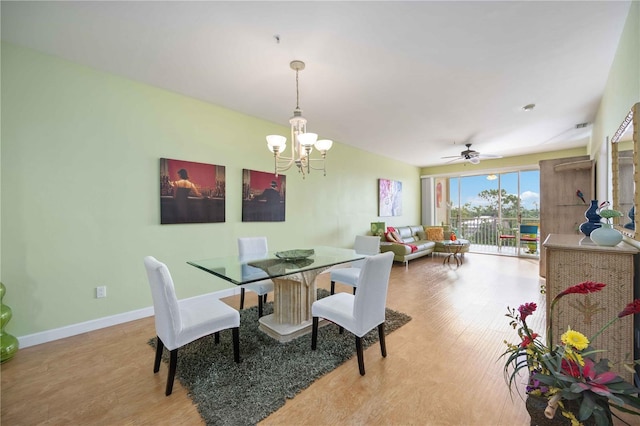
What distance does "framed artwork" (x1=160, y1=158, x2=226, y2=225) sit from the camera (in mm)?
3078

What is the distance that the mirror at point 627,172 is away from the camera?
68.7 inches

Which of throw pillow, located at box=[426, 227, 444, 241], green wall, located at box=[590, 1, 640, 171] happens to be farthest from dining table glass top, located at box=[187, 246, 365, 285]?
throw pillow, located at box=[426, 227, 444, 241]

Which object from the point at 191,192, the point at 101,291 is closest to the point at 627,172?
the point at 191,192

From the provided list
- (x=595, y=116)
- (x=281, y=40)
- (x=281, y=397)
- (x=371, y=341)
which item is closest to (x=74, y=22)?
(x=281, y=40)

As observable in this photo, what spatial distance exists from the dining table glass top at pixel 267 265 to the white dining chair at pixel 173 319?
0.31 metres

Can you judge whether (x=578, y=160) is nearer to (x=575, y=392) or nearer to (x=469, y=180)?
(x=469, y=180)

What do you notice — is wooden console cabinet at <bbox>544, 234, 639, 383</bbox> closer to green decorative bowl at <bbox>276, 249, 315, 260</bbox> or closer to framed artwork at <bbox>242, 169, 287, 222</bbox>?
green decorative bowl at <bbox>276, 249, 315, 260</bbox>

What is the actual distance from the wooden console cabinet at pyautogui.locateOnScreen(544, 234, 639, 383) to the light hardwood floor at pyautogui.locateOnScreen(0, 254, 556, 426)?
2.14 ft

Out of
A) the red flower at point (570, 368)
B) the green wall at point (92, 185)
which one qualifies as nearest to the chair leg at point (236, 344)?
the green wall at point (92, 185)

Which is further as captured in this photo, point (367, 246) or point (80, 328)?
point (367, 246)

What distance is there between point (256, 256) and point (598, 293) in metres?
2.78

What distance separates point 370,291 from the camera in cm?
194

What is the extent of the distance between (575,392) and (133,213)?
3621 mm

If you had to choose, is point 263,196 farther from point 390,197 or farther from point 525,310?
point 390,197
